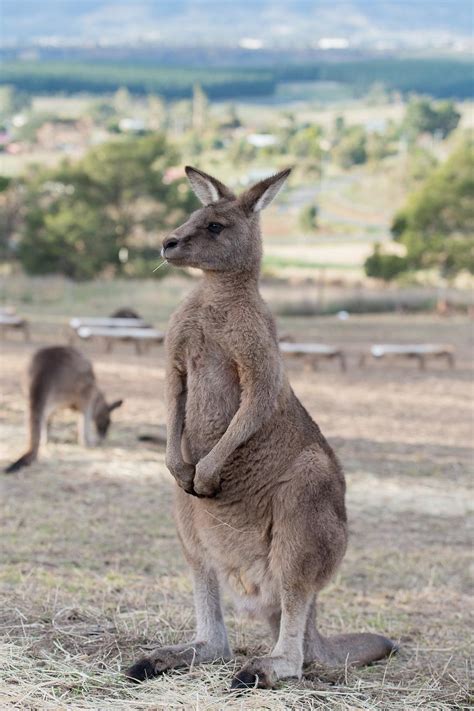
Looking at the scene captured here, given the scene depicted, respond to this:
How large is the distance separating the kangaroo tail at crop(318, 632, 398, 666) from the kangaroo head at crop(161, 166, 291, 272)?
1342mm

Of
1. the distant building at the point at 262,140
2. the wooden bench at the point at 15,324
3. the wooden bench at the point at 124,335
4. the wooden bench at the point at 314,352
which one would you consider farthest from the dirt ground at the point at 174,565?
the distant building at the point at 262,140

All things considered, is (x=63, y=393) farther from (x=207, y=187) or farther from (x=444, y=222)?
(x=444, y=222)

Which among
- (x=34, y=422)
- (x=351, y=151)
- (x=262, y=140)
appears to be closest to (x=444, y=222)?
(x=34, y=422)

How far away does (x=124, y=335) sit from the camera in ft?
47.1

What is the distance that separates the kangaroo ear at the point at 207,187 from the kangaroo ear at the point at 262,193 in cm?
7

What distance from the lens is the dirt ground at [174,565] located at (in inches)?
139

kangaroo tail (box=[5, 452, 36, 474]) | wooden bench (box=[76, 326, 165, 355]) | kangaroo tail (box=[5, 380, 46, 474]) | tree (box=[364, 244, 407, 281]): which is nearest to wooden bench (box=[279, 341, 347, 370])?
wooden bench (box=[76, 326, 165, 355])

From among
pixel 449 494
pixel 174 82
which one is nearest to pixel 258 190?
pixel 449 494

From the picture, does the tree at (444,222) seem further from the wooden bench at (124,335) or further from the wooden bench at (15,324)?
the wooden bench at (124,335)

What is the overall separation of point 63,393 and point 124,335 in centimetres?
597

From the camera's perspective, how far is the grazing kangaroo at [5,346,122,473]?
816cm

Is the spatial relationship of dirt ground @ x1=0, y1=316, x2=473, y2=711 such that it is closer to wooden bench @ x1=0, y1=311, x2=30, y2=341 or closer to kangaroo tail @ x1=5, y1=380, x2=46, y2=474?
kangaroo tail @ x1=5, y1=380, x2=46, y2=474

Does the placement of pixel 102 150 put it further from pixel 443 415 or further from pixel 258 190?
pixel 258 190

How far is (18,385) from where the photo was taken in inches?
452
